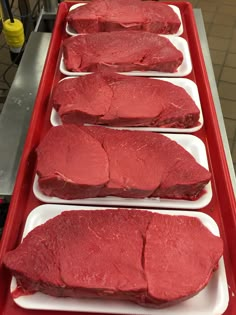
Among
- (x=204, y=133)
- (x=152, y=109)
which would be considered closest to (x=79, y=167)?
(x=152, y=109)

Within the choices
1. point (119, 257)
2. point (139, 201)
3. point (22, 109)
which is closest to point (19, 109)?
point (22, 109)

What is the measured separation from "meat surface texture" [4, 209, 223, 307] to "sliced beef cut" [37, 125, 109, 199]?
0.08m

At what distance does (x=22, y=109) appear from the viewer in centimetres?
148

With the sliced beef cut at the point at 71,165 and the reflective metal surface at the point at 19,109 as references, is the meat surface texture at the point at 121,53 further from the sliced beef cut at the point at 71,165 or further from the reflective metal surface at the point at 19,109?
the sliced beef cut at the point at 71,165

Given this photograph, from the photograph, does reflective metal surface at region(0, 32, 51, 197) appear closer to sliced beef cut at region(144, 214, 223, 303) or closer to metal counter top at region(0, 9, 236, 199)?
metal counter top at region(0, 9, 236, 199)

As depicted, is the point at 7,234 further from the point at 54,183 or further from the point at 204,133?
the point at 204,133

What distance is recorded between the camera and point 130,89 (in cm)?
141

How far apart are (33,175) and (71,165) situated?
0.15 meters

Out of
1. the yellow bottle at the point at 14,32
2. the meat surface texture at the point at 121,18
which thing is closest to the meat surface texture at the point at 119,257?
the meat surface texture at the point at 121,18

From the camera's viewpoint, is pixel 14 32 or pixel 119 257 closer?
pixel 119 257

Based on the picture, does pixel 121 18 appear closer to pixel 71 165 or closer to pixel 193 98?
pixel 193 98

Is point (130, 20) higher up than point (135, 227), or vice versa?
point (130, 20)

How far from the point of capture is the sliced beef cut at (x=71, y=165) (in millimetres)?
1111

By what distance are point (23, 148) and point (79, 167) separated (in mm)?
268
